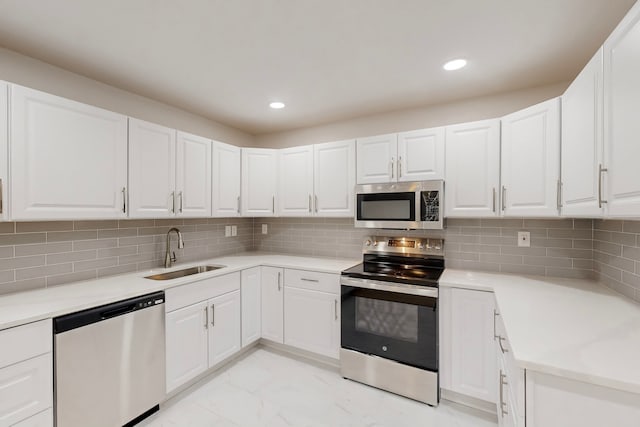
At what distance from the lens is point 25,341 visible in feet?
4.53

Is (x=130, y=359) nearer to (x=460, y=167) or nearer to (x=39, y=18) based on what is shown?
(x=39, y=18)

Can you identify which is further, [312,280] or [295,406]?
[312,280]

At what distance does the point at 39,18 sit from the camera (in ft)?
4.85

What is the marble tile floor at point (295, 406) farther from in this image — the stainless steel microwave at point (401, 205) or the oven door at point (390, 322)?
the stainless steel microwave at point (401, 205)

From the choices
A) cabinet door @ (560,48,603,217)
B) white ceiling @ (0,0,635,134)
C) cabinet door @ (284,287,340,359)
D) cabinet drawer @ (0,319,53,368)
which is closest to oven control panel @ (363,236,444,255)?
cabinet door @ (284,287,340,359)

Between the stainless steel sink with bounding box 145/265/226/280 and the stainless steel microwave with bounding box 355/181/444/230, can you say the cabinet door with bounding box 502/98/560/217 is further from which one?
the stainless steel sink with bounding box 145/265/226/280

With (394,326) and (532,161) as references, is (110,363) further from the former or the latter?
(532,161)

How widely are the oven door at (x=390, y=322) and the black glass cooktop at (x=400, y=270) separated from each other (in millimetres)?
55

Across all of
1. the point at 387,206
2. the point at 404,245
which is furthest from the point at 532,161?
the point at 404,245

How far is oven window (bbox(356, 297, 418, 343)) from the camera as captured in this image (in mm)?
2162

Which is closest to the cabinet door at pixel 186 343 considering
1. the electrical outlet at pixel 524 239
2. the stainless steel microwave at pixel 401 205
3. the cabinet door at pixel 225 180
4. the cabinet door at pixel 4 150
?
the cabinet door at pixel 225 180

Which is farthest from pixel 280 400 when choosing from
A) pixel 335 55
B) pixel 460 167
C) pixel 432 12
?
pixel 432 12

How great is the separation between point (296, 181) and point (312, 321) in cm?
144

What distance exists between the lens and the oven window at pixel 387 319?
2.16 meters
